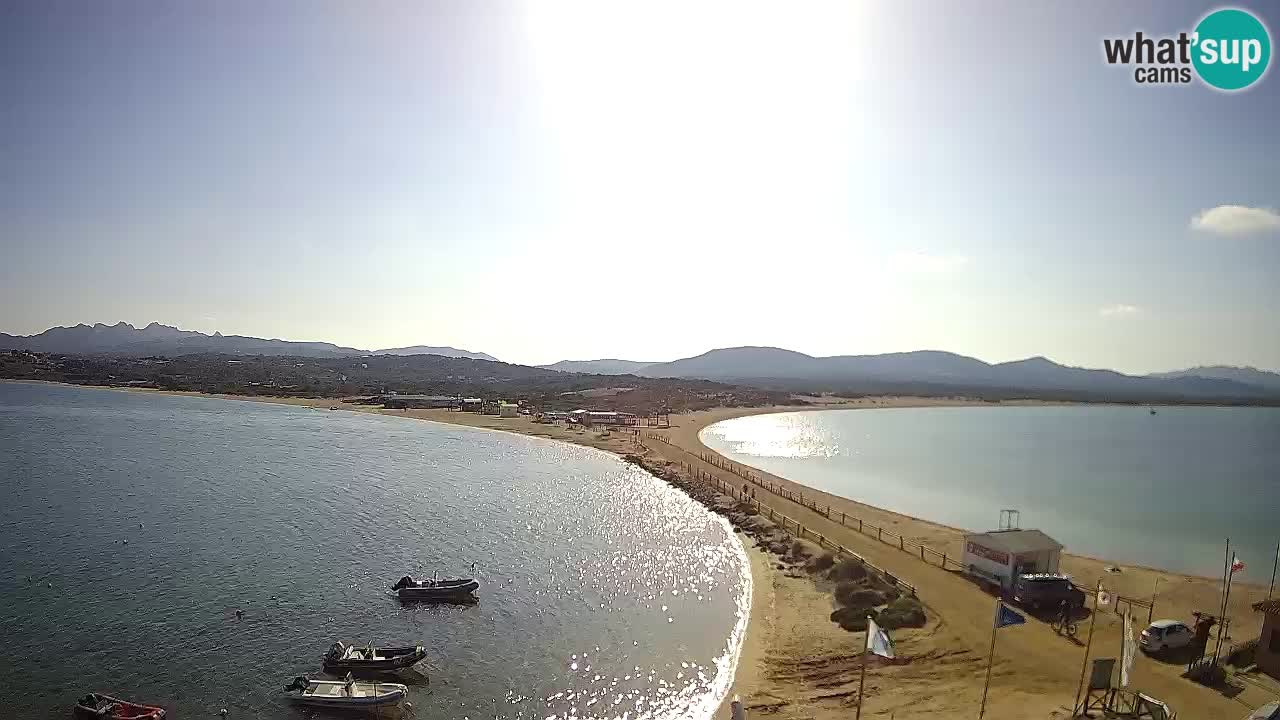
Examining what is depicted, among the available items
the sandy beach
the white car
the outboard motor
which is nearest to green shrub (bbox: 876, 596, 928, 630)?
the sandy beach

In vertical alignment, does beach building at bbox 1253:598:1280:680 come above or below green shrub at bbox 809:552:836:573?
above

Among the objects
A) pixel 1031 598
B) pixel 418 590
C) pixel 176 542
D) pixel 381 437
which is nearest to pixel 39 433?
pixel 381 437

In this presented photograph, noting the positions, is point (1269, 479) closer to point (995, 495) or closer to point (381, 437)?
point (995, 495)

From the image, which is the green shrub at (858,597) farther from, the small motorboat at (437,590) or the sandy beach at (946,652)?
the small motorboat at (437,590)

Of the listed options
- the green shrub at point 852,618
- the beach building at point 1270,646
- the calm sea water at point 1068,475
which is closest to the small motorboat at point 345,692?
the green shrub at point 852,618

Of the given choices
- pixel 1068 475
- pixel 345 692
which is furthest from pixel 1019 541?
pixel 1068 475

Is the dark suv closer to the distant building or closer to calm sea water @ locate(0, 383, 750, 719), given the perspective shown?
calm sea water @ locate(0, 383, 750, 719)

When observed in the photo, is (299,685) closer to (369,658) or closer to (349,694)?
(349,694)
